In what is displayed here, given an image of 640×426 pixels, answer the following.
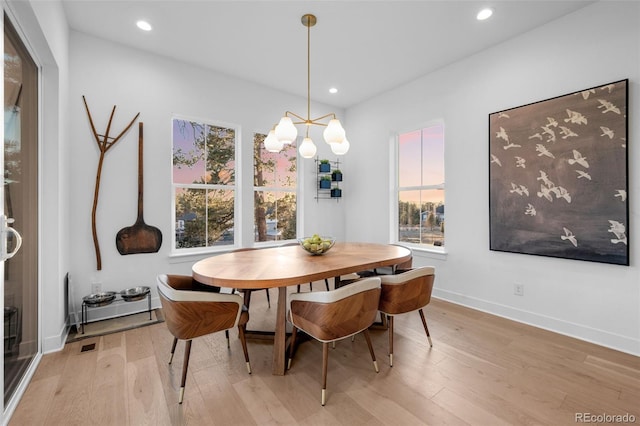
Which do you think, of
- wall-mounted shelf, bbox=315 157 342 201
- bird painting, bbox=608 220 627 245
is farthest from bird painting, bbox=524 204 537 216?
wall-mounted shelf, bbox=315 157 342 201

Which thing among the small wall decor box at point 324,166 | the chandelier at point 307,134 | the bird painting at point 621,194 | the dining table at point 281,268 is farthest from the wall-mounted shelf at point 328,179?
the bird painting at point 621,194

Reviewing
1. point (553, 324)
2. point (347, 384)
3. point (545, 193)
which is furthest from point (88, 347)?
point (545, 193)

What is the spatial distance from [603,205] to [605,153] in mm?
434

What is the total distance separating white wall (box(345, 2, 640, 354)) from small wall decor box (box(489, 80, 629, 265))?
8 centimetres

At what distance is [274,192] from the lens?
436 cm

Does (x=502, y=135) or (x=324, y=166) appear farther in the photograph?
(x=324, y=166)

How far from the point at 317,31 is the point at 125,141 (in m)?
2.34

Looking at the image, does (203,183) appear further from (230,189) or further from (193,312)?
(193,312)

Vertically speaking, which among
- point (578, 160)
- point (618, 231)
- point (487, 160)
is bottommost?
point (618, 231)

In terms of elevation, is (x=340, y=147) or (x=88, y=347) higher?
(x=340, y=147)

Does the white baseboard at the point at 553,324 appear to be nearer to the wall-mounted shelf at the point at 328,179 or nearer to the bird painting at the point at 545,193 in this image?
the bird painting at the point at 545,193

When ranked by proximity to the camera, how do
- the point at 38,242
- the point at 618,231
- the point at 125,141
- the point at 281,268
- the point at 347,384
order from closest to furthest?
the point at 347,384, the point at 281,268, the point at 38,242, the point at 618,231, the point at 125,141

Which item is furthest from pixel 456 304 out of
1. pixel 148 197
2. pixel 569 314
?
pixel 148 197

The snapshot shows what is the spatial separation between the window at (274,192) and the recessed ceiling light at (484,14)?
282cm
